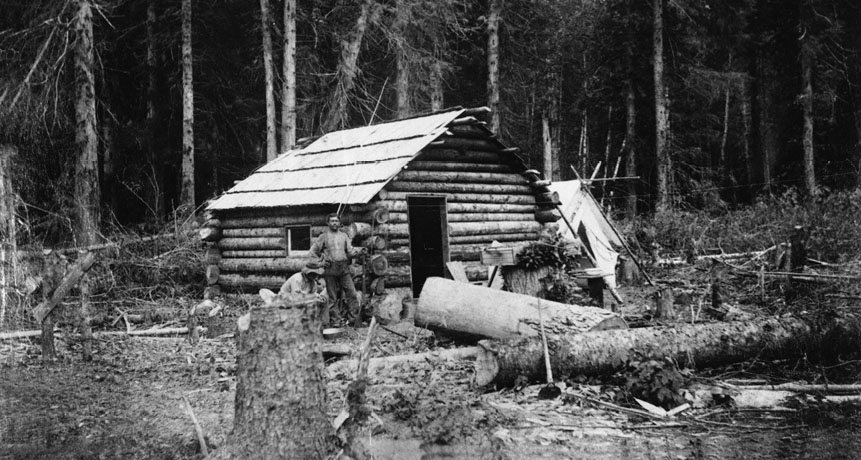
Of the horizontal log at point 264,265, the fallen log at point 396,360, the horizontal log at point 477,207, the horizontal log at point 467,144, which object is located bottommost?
the fallen log at point 396,360

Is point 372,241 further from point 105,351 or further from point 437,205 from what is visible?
point 105,351

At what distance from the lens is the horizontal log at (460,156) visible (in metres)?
12.7

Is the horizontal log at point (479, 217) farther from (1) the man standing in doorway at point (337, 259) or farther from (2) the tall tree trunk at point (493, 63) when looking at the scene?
(2) the tall tree trunk at point (493, 63)

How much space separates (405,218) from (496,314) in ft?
Result: 16.1

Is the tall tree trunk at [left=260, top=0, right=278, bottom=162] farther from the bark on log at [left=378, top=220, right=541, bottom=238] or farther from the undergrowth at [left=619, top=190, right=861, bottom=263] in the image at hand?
the undergrowth at [left=619, top=190, right=861, bottom=263]

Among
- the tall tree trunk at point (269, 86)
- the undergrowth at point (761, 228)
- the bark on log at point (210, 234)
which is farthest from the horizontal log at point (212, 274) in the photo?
the undergrowth at point (761, 228)

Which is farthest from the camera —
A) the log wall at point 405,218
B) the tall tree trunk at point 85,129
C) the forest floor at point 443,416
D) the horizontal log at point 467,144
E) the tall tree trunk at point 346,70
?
the tall tree trunk at point 346,70

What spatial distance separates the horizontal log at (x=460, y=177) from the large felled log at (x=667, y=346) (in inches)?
249

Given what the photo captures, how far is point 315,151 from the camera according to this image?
14.7m

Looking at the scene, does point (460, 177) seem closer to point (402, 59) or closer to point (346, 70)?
point (346, 70)

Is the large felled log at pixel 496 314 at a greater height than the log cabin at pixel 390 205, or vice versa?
the log cabin at pixel 390 205

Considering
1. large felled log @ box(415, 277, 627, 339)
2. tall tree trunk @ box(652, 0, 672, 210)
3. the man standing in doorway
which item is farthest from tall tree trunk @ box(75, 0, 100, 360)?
tall tree trunk @ box(652, 0, 672, 210)

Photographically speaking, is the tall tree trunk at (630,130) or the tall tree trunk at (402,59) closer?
the tall tree trunk at (402,59)

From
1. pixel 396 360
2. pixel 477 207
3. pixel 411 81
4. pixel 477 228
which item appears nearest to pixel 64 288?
pixel 396 360
